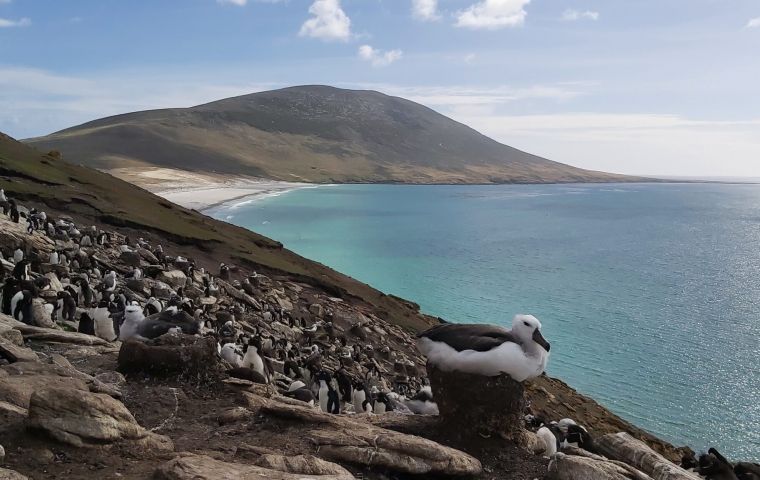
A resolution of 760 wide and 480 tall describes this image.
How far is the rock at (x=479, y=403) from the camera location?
1122 cm

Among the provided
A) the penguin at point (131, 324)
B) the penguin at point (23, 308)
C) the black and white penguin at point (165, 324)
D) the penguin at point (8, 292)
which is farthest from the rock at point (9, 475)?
the penguin at point (8, 292)

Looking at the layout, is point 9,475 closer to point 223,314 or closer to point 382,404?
point 382,404

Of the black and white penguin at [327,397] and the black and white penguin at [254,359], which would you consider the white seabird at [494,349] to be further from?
the black and white penguin at [254,359]

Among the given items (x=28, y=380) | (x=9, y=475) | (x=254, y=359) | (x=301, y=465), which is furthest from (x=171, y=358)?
(x=254, y=359)


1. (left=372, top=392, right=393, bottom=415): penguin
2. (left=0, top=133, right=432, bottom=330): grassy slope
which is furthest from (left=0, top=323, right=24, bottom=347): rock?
(left=0, top=133, right=432, bottom=330): grassy slope

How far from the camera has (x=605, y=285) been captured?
68.2 metres

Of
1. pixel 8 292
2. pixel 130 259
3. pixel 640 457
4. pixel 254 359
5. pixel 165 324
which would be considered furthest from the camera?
pixel 130 259

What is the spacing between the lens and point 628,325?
2030 inches

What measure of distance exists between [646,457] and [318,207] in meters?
136

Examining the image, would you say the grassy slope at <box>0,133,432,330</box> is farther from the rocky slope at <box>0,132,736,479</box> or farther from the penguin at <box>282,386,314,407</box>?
the penguin at <box>282,386,314,407</box>

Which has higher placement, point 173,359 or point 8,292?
point 8,292

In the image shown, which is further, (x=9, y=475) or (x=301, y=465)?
(x=301, y=465)

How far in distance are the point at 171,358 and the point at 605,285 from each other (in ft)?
205

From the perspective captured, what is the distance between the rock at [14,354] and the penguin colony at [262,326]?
0.83 ft
